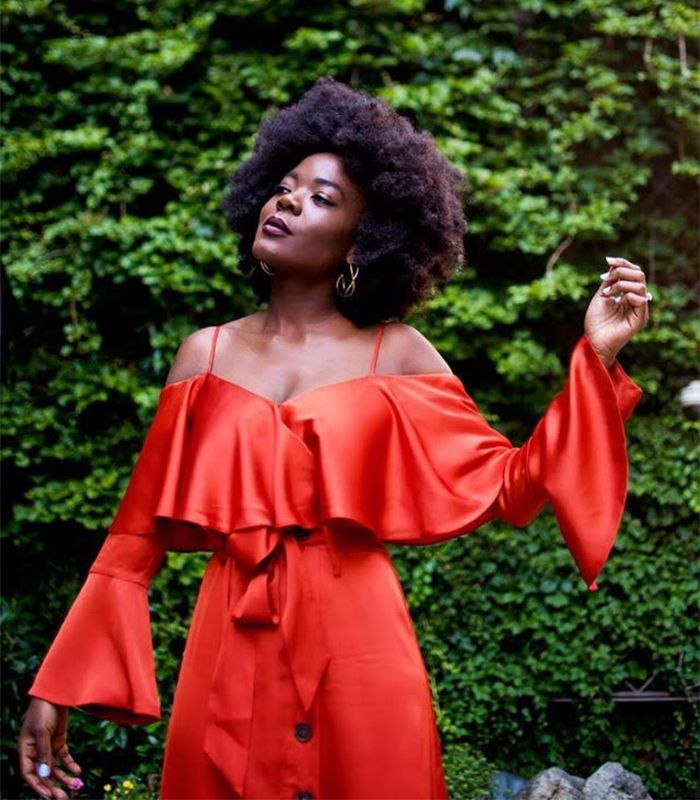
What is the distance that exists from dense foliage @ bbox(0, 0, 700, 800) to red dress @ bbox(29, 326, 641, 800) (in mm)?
1905

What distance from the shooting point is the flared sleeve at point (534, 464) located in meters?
2.12

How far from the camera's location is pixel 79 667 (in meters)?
2.25

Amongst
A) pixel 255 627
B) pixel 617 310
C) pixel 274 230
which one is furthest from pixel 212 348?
pixel 617 310

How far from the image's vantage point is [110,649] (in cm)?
227

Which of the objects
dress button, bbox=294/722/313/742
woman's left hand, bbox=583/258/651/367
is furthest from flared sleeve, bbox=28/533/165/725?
woman's left hand, bbox=583/258/651/367

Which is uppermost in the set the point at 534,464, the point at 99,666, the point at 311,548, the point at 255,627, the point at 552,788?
the point at 534,464

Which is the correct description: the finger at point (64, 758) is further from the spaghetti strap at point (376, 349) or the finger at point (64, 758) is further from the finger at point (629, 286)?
the finger at point (629, 286)

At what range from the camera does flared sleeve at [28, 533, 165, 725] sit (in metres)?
2.23

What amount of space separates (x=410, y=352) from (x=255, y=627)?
2.36 feet

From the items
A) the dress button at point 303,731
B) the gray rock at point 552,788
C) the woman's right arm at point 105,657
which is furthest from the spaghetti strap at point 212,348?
the gray rock at point 552,788

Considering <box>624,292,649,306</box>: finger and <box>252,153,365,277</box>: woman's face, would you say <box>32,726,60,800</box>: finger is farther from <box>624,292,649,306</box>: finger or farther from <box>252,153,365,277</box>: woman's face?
<box>624,292,649,306</box>: finger

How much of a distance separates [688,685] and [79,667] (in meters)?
2.79

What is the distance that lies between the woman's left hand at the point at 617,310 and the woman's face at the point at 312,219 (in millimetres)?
602

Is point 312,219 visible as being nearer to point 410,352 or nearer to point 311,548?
point 410,352
